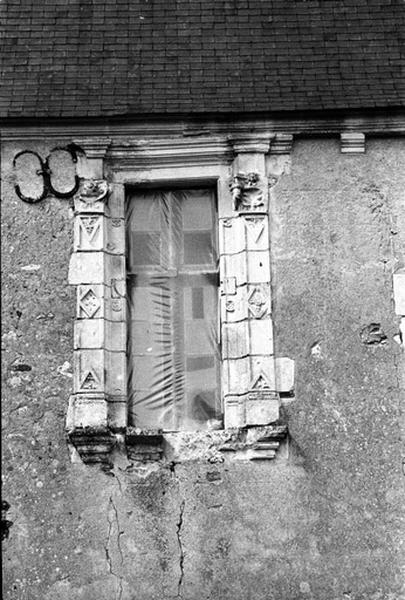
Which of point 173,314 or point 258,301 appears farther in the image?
point 173,314

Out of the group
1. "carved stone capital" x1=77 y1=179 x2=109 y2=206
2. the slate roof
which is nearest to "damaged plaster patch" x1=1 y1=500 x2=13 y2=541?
"carved stone capital" x1=77 y1=179 x2=109 y2=206

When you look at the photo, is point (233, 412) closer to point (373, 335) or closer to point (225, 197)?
point (373, 335)

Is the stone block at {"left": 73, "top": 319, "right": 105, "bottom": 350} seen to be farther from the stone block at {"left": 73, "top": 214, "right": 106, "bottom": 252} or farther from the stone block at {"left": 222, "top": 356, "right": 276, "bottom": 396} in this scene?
the stone block at {"left": 222, "top": 356, "right": 276, "bottom": 396}

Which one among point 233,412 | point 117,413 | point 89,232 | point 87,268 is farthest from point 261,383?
A: point 89,232

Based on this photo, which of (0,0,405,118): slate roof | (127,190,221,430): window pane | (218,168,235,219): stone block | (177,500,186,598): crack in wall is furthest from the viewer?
(0,0,405,118): slate roof

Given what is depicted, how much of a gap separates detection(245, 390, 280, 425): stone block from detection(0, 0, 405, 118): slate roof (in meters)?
2.04

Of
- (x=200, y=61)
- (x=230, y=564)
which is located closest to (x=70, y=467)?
(x=230, y=564)

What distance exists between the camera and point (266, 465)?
7527mm

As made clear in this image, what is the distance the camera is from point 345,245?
801cm

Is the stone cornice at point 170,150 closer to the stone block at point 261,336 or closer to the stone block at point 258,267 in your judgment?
the stone block at point 258,267

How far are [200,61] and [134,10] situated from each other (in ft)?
2.63

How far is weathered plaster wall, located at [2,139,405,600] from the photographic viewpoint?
7301 mm

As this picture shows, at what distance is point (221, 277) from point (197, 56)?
5.90ft

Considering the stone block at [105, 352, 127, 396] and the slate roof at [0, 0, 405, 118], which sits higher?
the slate roof at [0, 0, 405, 118]
